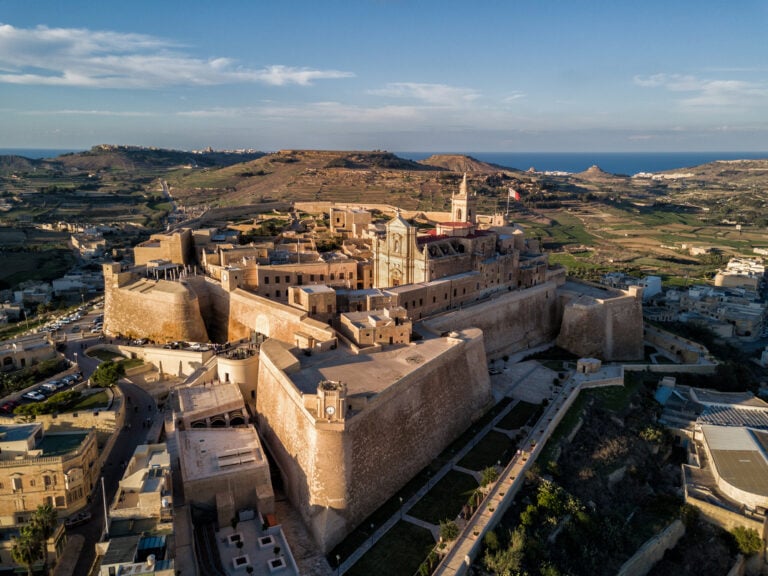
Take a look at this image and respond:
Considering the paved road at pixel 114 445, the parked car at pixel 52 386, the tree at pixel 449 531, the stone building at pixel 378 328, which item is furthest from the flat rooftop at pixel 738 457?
the parked car at pixel 52 386

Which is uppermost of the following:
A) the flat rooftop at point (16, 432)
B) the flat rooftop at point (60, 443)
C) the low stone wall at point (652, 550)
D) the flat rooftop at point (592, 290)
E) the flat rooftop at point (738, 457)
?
the flat rooftop at point (592, 290)

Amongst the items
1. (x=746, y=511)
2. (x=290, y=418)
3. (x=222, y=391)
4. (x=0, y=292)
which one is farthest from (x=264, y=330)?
(x=0, y=292)

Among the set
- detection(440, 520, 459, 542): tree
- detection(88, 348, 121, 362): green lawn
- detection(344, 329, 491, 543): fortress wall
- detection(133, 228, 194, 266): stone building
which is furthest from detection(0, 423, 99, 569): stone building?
detection(133, 228, 194, 266): stone building

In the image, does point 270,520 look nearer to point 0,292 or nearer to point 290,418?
point 290,418

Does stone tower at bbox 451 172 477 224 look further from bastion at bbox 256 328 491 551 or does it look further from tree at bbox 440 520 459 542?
tree at bbox 440 520 459 542

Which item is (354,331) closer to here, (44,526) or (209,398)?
(209,398)

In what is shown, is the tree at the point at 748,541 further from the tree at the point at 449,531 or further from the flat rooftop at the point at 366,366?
the flat rooftop at the point at 366,366
